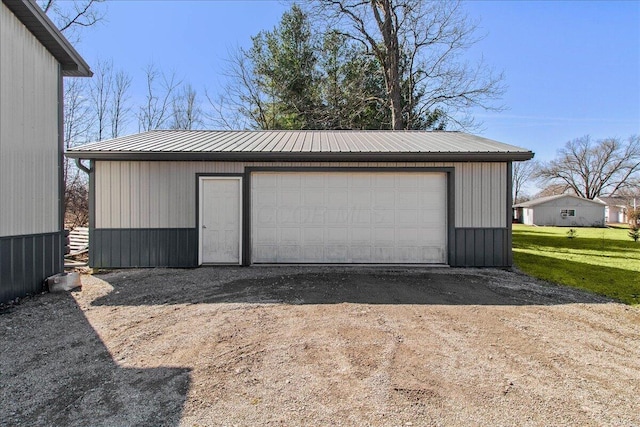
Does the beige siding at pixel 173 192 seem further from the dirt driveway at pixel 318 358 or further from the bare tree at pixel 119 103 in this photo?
the bare tree at pixel 119 103

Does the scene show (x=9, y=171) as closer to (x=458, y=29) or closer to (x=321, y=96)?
(x=321, y=96)

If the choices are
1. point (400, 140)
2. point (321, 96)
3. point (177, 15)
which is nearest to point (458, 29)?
point (321, 96)

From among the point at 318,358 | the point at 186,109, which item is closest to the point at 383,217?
the point at 318,358

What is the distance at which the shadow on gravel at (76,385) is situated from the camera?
2.25 meters

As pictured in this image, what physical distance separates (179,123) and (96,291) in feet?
61.3

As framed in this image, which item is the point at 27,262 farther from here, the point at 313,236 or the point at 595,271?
the point at 595,271

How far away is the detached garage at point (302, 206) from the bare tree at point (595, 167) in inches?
2039

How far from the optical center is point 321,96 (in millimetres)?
16578

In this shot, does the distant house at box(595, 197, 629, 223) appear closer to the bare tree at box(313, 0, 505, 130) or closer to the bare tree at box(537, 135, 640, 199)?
the bare tree at box(537, 135, 640, 199)

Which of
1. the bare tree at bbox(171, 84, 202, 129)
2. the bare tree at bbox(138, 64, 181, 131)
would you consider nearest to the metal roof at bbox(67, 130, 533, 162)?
the bare tree at bbox(138, 64, 181, 131)

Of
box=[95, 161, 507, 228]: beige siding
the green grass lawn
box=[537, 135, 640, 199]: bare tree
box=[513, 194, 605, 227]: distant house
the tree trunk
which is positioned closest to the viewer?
the green grass lawn

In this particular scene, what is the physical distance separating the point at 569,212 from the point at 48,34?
40.0 meters

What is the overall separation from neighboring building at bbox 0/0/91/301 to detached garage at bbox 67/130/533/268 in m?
1.43

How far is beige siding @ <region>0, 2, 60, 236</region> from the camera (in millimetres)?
4707
